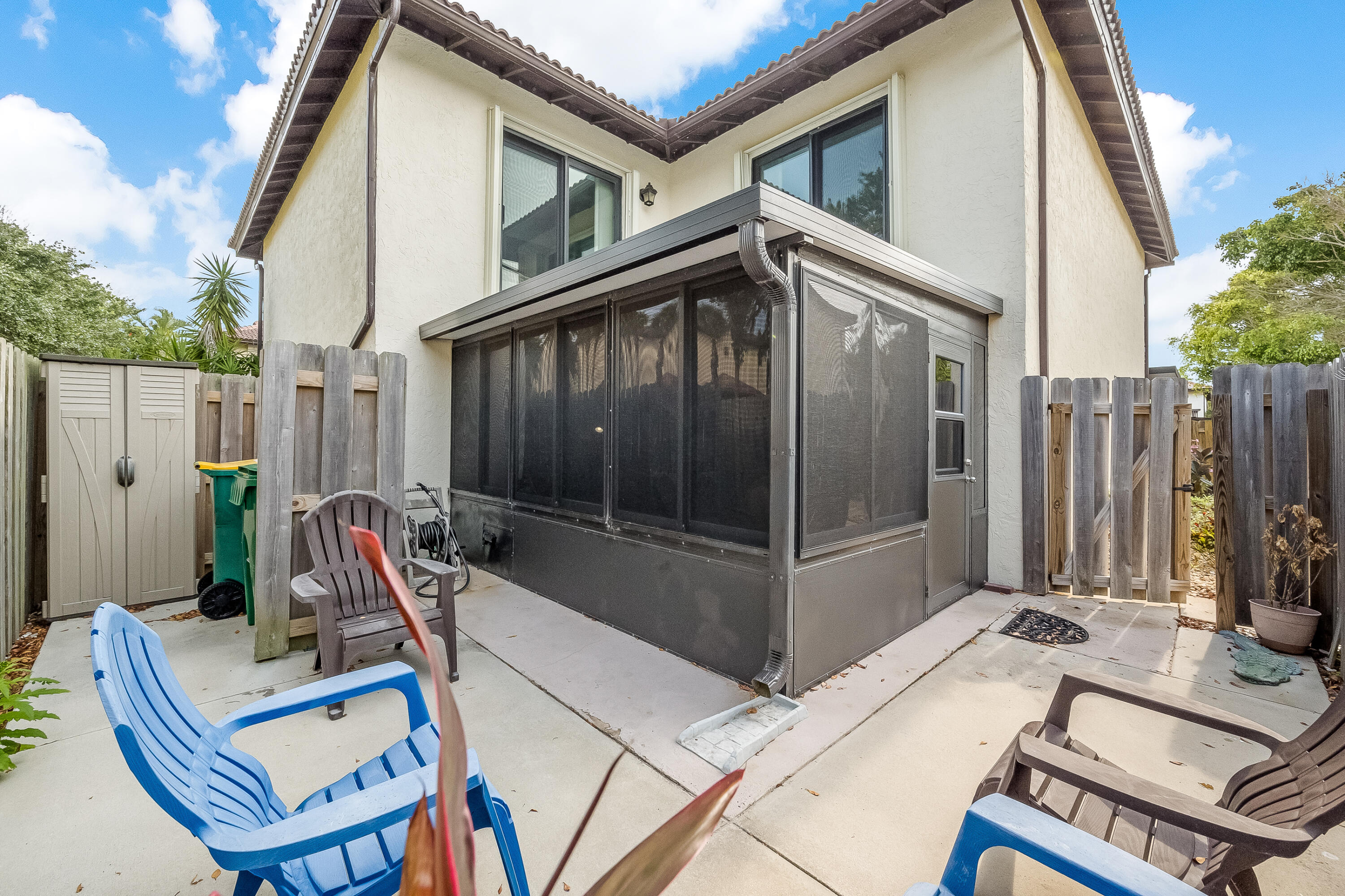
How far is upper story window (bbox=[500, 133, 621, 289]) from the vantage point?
647cm

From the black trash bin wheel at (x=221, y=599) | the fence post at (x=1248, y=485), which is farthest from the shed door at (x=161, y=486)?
the fence post at (x=1248, y=485)

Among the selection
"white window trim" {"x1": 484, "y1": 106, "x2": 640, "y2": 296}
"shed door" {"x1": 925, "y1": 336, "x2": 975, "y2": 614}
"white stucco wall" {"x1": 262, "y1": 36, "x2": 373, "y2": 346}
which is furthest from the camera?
"white window trim" {"x1": 484, "y1": 106, "x2": 640, "y2": 296}

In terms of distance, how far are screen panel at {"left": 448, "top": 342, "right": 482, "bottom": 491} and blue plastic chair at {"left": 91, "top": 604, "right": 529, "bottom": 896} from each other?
12.9 feet

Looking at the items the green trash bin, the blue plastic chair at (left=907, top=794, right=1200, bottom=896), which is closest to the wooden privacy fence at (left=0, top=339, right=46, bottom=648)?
the green trash bin

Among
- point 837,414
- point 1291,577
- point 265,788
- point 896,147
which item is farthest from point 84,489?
point 1291,577

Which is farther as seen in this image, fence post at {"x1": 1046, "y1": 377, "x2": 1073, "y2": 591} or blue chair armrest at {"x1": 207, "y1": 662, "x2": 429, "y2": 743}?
fence post at {"x1": 1046, "y1": 377, "x2": 1073, "y2": 591}

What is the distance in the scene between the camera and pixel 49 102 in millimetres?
15906

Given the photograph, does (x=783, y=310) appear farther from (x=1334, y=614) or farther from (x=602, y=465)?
(x=1334, y=614)

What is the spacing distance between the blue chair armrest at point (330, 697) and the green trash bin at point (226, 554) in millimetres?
2896

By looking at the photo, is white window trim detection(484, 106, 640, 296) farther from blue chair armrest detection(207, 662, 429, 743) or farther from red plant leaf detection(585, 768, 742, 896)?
red plant leaf detection(585, 768, 742, 896)

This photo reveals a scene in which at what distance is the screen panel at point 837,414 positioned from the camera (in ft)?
9.76

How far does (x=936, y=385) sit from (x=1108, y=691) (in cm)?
269

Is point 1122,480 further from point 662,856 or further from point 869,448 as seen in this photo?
point 662,856

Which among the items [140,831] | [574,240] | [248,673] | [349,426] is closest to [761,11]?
[574,240]
